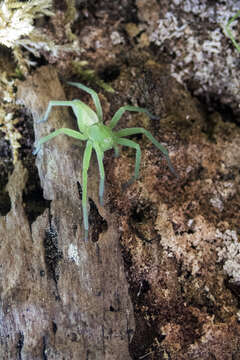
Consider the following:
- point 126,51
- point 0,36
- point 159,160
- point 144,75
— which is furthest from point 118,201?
point 0,36

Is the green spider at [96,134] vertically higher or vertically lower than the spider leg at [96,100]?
lower

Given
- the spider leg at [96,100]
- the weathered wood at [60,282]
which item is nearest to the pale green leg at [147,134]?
the spider leg at [96,100]

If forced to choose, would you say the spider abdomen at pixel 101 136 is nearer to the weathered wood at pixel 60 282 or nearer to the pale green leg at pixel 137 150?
the pale green leg at pixel 137 150

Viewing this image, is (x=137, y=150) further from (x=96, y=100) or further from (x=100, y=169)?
(x=96, y=100)

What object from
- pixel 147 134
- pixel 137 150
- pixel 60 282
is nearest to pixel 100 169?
pixel 137 150

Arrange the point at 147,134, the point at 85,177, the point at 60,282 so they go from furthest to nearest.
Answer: the point at 147,134
the point at 85,177
the point at 60,282

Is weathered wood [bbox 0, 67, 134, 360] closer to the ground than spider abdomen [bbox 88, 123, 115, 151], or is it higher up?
closer to the ground

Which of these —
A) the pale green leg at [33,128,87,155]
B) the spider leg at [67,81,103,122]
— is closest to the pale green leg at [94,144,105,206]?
the pale green leg at [33,128,87,155]

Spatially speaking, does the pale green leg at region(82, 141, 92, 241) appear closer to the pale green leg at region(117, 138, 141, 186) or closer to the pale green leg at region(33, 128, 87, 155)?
the pale green leg at region(33, 128, 87, 155)
